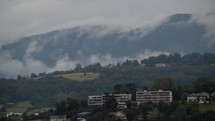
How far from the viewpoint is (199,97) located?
77.8 m

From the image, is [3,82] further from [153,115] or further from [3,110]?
[153,115]

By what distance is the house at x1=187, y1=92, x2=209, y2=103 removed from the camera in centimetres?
7678

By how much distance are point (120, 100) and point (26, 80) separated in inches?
2664

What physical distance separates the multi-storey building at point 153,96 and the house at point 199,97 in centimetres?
Answer: 288

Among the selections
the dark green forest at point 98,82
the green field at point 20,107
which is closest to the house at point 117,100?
the green field at point 20,107

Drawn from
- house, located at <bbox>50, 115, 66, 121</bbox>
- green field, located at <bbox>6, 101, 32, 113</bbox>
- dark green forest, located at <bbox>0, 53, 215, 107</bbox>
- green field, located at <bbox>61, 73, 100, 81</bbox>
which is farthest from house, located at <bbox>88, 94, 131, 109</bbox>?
green field, located at <bbox>61, 73, 100, 81</bbox>

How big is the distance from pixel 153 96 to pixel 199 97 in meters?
9.03

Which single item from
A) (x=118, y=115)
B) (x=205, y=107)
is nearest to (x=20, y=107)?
(x=118, y=115)

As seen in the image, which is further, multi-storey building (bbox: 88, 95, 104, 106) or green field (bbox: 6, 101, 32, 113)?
green field (bbox: 6, 101, 32, 113)

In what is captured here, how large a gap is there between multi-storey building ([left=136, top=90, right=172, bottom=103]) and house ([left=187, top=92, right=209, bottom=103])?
2876 mm

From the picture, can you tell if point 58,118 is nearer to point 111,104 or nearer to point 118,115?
point 118,115

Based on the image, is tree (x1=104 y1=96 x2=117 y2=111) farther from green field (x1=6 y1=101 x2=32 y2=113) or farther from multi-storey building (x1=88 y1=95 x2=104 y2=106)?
green field (x1=6 y1=101 x2=32 y2=113)

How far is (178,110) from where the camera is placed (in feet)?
231

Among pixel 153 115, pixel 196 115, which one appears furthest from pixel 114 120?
pixel 196 115
